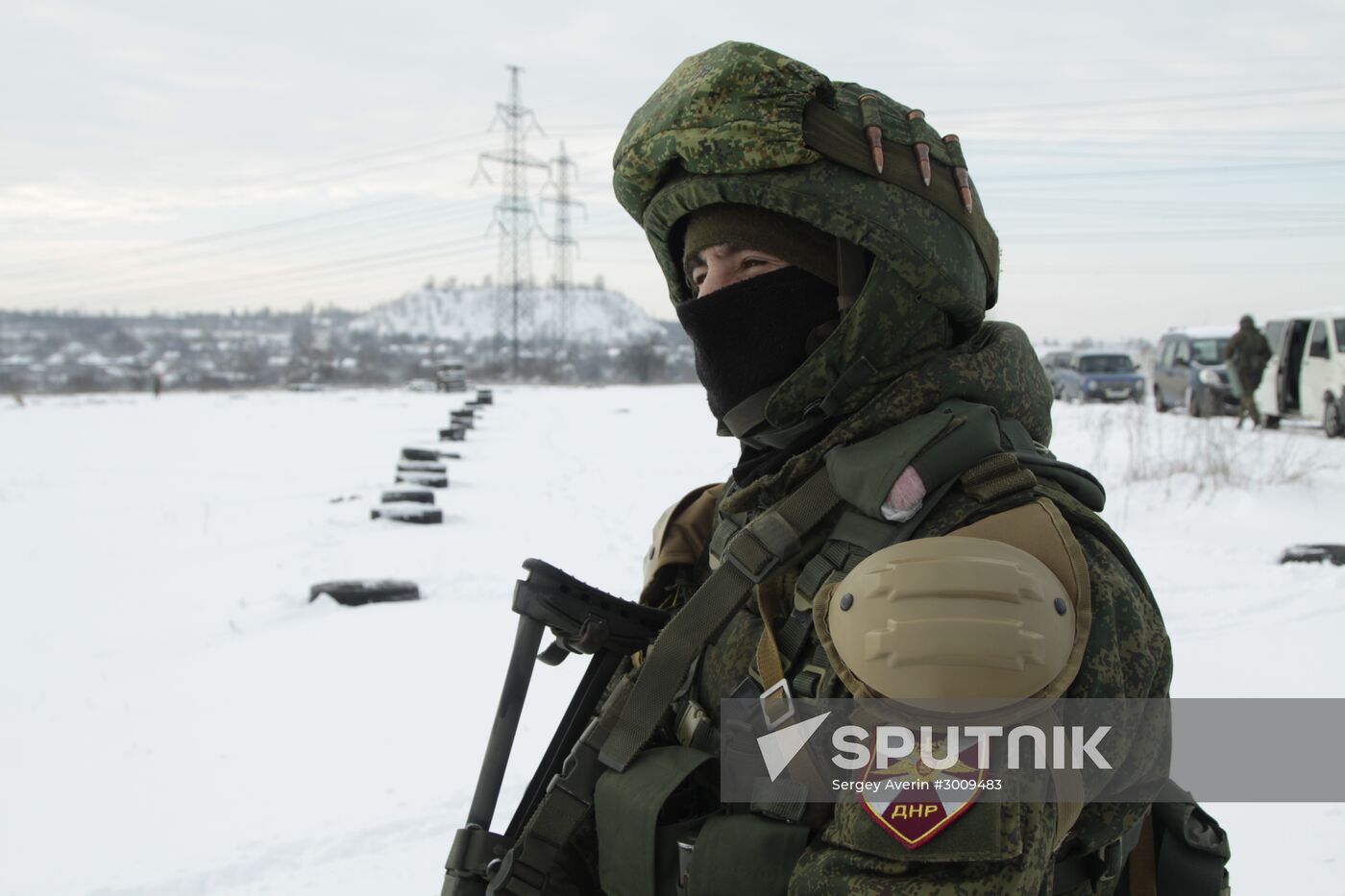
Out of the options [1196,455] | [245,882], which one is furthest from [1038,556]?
[1196,455]

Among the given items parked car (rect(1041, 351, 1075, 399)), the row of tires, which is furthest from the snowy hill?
the row of tires

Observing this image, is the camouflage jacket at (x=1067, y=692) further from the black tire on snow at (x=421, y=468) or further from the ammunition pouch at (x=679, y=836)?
the black tire on snow at (x=421, y=468)

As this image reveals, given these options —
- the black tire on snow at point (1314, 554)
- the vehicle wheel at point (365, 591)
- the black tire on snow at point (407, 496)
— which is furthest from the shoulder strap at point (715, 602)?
the black tire on snow at point (407, 496)

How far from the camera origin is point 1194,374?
18.1 metres

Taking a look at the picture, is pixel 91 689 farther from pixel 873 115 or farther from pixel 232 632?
pixel 873 115

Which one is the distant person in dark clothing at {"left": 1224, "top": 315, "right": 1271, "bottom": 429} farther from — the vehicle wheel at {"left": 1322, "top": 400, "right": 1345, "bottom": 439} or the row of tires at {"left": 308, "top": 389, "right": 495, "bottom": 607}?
the row of tires at {"left": 308, "top": 389, "right": 495, "bottom": 607}

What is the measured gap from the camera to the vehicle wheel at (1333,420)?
1384 centimetres

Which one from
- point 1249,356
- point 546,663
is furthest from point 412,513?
point 1249,356

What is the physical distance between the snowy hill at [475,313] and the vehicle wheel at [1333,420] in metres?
143

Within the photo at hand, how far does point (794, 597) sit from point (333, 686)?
3.92 metres

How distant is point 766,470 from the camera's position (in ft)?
5.77

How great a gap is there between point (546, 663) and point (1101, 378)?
914 inches

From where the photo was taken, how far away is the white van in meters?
14.0

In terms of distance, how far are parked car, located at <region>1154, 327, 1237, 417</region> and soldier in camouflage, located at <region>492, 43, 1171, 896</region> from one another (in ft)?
55.4
